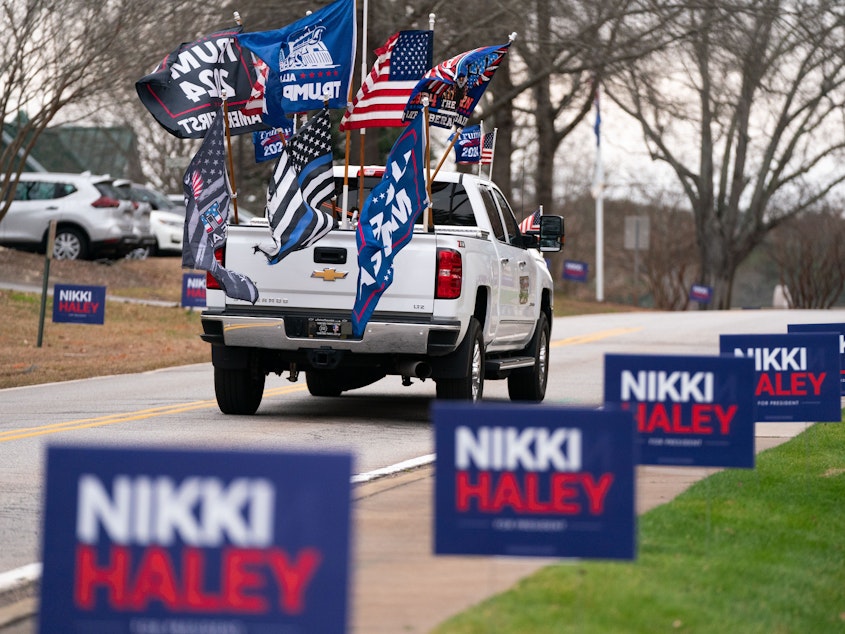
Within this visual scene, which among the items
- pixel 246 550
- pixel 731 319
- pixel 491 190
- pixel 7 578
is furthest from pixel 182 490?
pixel 731 319

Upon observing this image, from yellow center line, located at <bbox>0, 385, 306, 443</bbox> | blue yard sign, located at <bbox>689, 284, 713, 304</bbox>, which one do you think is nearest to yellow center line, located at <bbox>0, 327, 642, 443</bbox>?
yellow center line, located at <bbox>0, 385, 306, 443</bbox>

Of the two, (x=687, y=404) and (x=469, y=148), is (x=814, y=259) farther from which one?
(x=687, y=404)

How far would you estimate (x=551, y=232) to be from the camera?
15.1m

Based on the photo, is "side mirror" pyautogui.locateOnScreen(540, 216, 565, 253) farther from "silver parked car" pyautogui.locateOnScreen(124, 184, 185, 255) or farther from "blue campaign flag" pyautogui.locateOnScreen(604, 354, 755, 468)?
"silver parked car" pyautogui.locateOnScreen(124, 184, 185, 255)

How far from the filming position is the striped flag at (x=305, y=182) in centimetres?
1302

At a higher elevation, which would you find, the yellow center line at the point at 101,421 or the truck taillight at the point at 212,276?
the truck taillight at the point at 212,276

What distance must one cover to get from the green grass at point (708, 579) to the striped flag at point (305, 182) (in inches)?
187

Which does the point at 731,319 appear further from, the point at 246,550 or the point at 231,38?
the point at 246,550

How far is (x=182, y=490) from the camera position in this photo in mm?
4320

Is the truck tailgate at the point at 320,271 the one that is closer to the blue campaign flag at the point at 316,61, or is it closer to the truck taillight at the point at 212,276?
Answer: the truck taillight at the point at 212,276

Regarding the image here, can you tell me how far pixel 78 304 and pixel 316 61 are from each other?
26.6 feet

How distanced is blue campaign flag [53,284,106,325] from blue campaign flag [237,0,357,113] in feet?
24.7

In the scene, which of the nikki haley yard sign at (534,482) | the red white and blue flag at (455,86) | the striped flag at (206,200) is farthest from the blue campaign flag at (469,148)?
the nikki haley yard sign at (534,482)

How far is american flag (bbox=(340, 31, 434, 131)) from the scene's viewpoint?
48.0ft
